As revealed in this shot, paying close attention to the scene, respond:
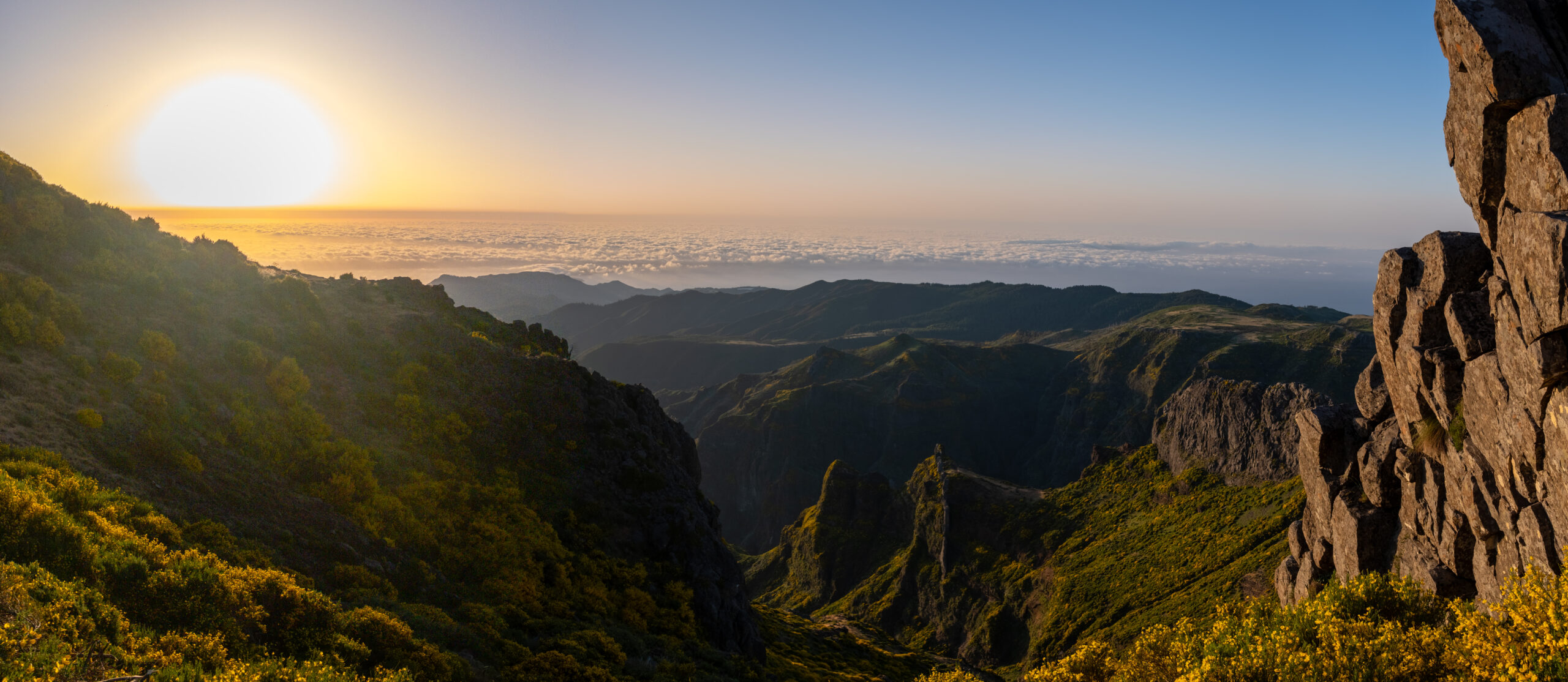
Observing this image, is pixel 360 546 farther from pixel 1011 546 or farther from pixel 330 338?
pixel 1011 546

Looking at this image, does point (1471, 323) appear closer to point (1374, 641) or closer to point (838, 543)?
point (1374, 641)

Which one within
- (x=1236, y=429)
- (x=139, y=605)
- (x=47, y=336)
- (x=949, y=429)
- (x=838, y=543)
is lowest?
(x=838, y=543)

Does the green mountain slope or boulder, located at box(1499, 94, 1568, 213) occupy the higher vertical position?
boulder, located at box(1499, 94, 1568, 213)

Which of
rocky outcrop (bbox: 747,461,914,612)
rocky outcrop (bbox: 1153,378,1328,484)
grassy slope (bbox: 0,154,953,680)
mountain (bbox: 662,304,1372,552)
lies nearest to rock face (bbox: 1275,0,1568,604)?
grassy slope (bbox: 0,154,953,680)

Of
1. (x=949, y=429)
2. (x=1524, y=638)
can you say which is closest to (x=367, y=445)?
(x=1524, y=638)

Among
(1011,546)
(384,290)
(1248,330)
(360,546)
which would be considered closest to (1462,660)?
(360,546)

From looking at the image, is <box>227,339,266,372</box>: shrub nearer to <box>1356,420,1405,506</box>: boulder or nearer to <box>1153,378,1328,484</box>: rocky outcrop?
<box>1356,420,1405,506</box>: boulder

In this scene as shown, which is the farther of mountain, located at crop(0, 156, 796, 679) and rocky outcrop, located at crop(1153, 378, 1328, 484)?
rocky outcrop, located at crop(1153, 378, 1328, 484)
